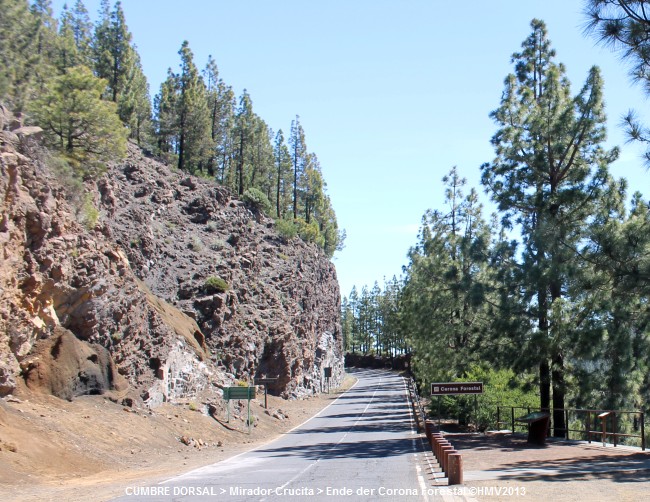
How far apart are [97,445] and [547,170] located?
18.8 meters

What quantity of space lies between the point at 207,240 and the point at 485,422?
26.3 meters

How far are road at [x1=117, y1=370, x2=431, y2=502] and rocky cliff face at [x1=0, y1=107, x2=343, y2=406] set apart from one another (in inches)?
263

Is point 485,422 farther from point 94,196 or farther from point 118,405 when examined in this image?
point 94,196

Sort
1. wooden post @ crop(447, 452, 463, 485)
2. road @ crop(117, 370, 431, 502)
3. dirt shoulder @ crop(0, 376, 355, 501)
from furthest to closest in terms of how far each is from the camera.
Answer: dirt shoulder @ crop(0, 376, 355, 501), wooden post @ crop(447, 452, 463, 485), road @ crop(117, 370, 431, 502)

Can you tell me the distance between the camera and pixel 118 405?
2403 centimetres

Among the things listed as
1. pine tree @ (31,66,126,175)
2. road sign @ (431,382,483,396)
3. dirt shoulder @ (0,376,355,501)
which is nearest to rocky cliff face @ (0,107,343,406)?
dirt shoulder @ (0,376,355,501)

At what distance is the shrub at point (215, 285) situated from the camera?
137 feet

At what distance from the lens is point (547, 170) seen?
23328 millimetres

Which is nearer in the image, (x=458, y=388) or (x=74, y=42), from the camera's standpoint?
(x=458, y=388)

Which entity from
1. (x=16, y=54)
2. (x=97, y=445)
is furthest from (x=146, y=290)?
(x=97, y=445)

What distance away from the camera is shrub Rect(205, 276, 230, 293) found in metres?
41.8

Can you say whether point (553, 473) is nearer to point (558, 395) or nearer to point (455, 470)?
point (455, 470)

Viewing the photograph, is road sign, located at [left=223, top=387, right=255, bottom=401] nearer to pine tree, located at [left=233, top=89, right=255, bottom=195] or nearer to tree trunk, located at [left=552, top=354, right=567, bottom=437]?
tree trunk, located at [left=552, top=354, right=567, bottom=437]

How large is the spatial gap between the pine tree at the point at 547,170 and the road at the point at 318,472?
6155 mm
